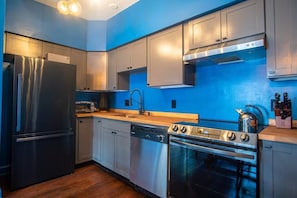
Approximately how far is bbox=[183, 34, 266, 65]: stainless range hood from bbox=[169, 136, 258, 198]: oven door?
36.0 inches

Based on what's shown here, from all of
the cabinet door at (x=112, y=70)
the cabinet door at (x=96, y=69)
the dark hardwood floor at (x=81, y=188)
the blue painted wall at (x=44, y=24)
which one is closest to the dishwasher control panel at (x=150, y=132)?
the dark hardwood floor at (x=81, y=188)

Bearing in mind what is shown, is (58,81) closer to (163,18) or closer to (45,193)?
(45,193)

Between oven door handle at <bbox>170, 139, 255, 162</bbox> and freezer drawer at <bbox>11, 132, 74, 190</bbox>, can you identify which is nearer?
oven door handle at <bbox>170, 139, 255, 162</bbox>

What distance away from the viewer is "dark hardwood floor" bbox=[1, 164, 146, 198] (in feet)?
6.89

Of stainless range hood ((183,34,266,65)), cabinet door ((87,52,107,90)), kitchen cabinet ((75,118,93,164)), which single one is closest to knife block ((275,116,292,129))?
stainless range hood ((183,34,266,65))

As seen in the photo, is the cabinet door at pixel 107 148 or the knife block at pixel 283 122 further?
the cabinet door at pixel 107 148

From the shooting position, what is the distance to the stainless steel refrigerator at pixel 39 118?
220cm

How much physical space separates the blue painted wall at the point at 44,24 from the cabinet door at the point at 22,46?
8 centimetres

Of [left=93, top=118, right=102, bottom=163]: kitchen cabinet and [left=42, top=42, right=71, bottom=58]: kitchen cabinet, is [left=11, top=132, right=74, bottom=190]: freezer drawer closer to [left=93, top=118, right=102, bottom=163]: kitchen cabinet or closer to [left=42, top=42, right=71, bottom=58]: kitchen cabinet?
[left=93, top=118, right=102, bottom=163]: kitchen cabinet

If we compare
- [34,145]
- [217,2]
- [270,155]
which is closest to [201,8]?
[217,2]

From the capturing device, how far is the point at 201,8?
1.91 metres

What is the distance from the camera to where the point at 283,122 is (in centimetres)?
155

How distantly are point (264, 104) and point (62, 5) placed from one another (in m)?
2.57

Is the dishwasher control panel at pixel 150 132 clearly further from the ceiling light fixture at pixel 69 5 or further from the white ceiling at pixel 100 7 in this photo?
the white ceiling at pixel 100 7
